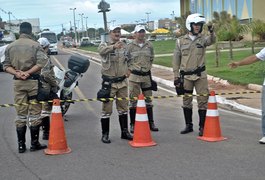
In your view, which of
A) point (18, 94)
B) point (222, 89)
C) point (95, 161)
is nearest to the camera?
point (95, 161)

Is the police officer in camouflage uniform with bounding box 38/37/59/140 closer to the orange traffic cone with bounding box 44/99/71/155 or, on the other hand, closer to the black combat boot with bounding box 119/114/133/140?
the orange traffic cone with bounding box 44/99/71/155

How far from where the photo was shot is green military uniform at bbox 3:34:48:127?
22.4 ft

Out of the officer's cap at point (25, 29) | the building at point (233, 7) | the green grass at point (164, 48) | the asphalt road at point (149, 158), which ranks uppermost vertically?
the building at point (233, 7)

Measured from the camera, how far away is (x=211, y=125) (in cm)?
749

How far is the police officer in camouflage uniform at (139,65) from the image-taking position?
8.07 metres

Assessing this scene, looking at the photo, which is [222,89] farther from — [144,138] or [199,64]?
[144,138]

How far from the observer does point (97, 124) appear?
9422 millimetres

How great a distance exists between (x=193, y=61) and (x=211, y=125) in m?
1.18

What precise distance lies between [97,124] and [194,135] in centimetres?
238

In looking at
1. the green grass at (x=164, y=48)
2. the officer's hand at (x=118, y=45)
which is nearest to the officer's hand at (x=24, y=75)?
the officer's hand at (x=118, y=45)

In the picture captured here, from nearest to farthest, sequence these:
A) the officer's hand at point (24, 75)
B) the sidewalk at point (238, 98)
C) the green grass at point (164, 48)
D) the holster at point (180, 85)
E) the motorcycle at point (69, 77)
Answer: the officer's hand at point (24, 75), the holster at point (180, 85), the motorcycle at point (69, 77), the sidewalk at point (238, 98), the green grass at point (164, 48)

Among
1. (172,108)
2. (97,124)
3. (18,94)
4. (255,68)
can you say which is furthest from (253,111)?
(255,68)

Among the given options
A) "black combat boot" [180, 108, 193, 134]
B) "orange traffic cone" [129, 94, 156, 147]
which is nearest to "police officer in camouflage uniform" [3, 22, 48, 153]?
"orange traffic cone" [129, 94, 156, 147]

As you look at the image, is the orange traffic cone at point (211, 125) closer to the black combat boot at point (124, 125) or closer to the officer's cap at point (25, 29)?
the black combat boot at point (124, 125)
